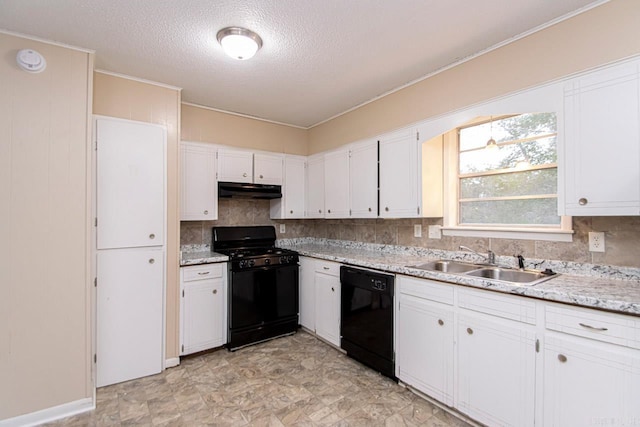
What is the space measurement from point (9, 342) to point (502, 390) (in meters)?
3.11

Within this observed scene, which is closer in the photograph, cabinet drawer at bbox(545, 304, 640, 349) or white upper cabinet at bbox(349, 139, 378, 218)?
cabinet drawer at bbox(545, 304, 640, 349)

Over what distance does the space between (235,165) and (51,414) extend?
2.56 meters

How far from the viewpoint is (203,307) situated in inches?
117

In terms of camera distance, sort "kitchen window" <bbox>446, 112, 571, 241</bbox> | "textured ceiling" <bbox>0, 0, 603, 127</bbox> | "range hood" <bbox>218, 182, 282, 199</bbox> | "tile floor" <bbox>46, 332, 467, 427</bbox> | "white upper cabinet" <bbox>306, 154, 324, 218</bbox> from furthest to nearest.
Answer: "white upper cabinet" <bbox>306, 154, 324, 218</bbox>, "range hood" <bbox>218, 182, 282, 199</bbox>, "kitchen window" <bbox>446, 112, 571, 241</bbox>, "tile floor" <bbox>46, 332, 467, 427</bbox>, "textured ceiling" <bbox>0, 0, 603, 127</bbox>

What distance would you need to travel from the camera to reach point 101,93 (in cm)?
248

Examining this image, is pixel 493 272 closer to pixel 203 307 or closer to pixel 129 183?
pixel 203 307

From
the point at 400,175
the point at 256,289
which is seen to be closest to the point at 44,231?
the point at 256,289

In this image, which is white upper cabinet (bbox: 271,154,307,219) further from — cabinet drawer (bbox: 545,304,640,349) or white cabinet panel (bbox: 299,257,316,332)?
cabinet drawer (bbox: 545,304,640,349)

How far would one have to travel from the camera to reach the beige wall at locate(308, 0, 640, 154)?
65.8 inches

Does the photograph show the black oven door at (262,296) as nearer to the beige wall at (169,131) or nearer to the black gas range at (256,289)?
the black gas range at (256,289)

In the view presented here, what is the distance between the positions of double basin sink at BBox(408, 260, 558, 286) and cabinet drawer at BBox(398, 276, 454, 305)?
145mm

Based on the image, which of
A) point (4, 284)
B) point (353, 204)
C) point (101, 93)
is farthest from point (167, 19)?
point (353, 204)

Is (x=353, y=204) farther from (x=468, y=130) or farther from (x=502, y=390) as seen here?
(x=502, y=390)

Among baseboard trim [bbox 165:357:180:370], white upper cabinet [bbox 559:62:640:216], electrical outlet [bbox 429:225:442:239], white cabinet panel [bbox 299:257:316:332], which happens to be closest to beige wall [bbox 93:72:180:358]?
baseboard trim [bbox 165:357:180:370]
